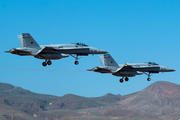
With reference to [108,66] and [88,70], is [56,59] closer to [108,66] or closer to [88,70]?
[88,70]

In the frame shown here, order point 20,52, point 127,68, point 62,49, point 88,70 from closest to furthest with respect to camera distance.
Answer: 1. point 20,52
2. point 62,49
3. point 88,70
4. point 127,68

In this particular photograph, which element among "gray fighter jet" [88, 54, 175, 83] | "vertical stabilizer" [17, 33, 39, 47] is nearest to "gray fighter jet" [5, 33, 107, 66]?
"vertical stabilizer" [17, 33, 39, 47]

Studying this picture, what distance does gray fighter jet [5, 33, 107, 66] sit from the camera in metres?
67.2

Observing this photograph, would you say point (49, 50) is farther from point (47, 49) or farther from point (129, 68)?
point (129, 68)

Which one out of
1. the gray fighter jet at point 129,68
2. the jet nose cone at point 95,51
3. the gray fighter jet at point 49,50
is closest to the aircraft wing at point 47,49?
the gray fighter jet at point 49,50

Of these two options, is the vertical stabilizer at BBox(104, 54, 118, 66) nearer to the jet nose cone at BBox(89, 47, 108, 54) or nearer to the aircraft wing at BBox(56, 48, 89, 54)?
the jet nose cone at BBox(89, 47, 108, 54)

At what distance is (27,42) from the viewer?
68.2 meters

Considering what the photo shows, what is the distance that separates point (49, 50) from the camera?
227 feet

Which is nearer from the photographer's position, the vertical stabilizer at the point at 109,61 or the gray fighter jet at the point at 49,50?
the gray fighter jet at the point at 49,50

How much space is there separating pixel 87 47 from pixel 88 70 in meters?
8.04

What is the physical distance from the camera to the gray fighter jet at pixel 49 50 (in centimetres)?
6725

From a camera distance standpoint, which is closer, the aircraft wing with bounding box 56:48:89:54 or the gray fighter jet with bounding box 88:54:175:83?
the aircraft wing with bounding box 56:48:89:54

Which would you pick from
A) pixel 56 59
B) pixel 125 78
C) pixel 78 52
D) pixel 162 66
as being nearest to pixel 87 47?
pixel 78 52

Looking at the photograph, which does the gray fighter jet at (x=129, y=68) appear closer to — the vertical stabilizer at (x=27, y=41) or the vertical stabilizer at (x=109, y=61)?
the vertical stabilizer at (x=109, y=61)
